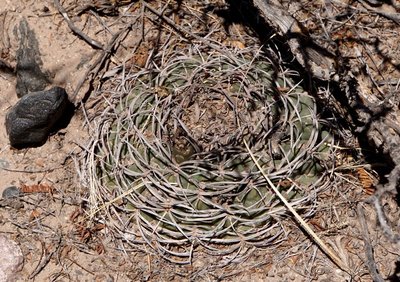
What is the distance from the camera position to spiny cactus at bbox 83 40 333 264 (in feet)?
9.48

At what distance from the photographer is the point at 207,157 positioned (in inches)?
112

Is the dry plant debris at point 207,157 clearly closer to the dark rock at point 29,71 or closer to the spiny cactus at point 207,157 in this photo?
the spiny cactus at point 207,157

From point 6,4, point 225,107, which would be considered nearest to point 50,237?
point 225,107

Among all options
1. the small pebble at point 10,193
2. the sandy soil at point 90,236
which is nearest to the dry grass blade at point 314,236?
the sandy soil at point 90,236

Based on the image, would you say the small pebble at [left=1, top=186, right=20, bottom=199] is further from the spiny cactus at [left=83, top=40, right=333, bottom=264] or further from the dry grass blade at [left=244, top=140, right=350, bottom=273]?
the dry grass blade at [left=244, top=140, right=350, bottom=273]

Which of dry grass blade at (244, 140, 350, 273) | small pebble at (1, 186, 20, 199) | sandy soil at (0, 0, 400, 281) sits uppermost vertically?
dry grass blade at (244, 140, 350, 273)

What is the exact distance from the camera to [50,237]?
3195 millimetres

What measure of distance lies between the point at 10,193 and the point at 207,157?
3.41ft

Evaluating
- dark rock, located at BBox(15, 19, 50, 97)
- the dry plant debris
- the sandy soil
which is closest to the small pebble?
the sandy soil

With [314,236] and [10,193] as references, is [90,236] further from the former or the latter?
[314,236]

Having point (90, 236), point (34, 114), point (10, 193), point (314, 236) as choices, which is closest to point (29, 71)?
point (34, 114)

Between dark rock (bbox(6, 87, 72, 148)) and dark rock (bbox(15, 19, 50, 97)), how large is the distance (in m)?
0.18

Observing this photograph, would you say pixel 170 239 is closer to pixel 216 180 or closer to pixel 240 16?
pixel 216 180

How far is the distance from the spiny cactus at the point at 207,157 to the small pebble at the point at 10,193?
1.35ft
